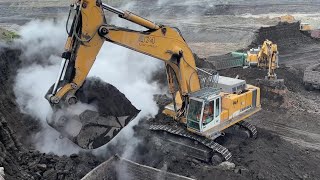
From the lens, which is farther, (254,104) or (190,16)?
(190,16)

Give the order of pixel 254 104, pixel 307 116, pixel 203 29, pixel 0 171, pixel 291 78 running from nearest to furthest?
pixel 0 171 → pixel 254 104 → pixel 307 116 → pixel 291 78 → pixel 203 29

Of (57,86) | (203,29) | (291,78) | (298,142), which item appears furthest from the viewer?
(203,29)

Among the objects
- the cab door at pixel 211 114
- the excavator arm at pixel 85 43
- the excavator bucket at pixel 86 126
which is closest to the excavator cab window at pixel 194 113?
the cab door at pixel 211 114

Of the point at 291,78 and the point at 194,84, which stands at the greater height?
the point at 194,84

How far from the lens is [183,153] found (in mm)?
11359

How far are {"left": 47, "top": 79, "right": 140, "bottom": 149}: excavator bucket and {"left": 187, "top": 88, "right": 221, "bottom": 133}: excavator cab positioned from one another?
1687 millimetres

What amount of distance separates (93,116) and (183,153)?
3.27 metres

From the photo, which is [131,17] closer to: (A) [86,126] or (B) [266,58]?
(A) [86,126]

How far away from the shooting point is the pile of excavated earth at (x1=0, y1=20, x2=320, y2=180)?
9.48m

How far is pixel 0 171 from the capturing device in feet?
24.2

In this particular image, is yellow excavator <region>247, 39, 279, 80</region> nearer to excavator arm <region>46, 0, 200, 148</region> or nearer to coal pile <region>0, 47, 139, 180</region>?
excavator arm <region>46, 0, 200, 148</region>

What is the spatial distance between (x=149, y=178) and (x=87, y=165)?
5.34 ft

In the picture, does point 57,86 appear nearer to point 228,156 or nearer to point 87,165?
point 87,165

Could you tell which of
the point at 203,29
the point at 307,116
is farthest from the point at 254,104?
the point at 203,29
